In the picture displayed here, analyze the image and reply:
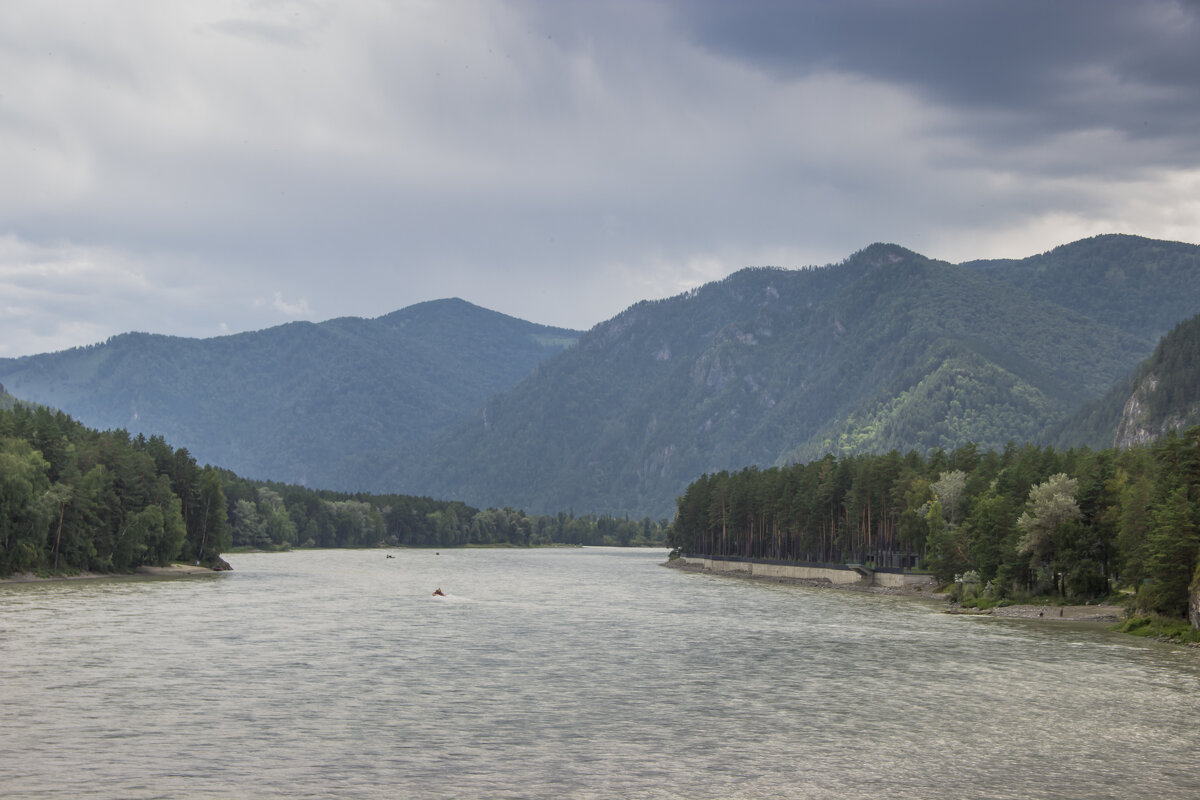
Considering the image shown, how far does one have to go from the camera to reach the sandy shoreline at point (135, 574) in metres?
136

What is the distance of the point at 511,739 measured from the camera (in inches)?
1839

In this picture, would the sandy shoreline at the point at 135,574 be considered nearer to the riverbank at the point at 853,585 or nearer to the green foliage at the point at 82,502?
the green foliage at the point at 82,502

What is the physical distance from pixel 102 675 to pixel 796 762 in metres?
39.5

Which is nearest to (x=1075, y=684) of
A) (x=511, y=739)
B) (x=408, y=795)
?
(x=511, y=739)

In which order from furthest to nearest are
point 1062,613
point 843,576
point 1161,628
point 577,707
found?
1. point 843,576
2. point 1062,613
3. point 1161,628
4. point 577,707

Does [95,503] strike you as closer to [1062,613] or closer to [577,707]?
[577,707]

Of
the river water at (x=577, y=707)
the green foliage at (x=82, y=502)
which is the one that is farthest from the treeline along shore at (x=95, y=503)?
the river water at (x=577, y=707)

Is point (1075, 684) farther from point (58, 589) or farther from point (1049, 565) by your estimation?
point (58, 589)

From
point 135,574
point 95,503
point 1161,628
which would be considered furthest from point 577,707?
point 135,574

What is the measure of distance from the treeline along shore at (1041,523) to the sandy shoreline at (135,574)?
10459 cm

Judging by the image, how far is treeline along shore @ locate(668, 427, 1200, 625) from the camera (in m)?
92.7

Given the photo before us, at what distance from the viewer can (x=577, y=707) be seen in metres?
55.1

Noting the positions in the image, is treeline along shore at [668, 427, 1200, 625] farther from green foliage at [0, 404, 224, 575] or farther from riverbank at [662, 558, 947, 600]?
green foliage at [0, 404, 224, 575]

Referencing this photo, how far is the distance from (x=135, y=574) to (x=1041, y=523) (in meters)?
123
